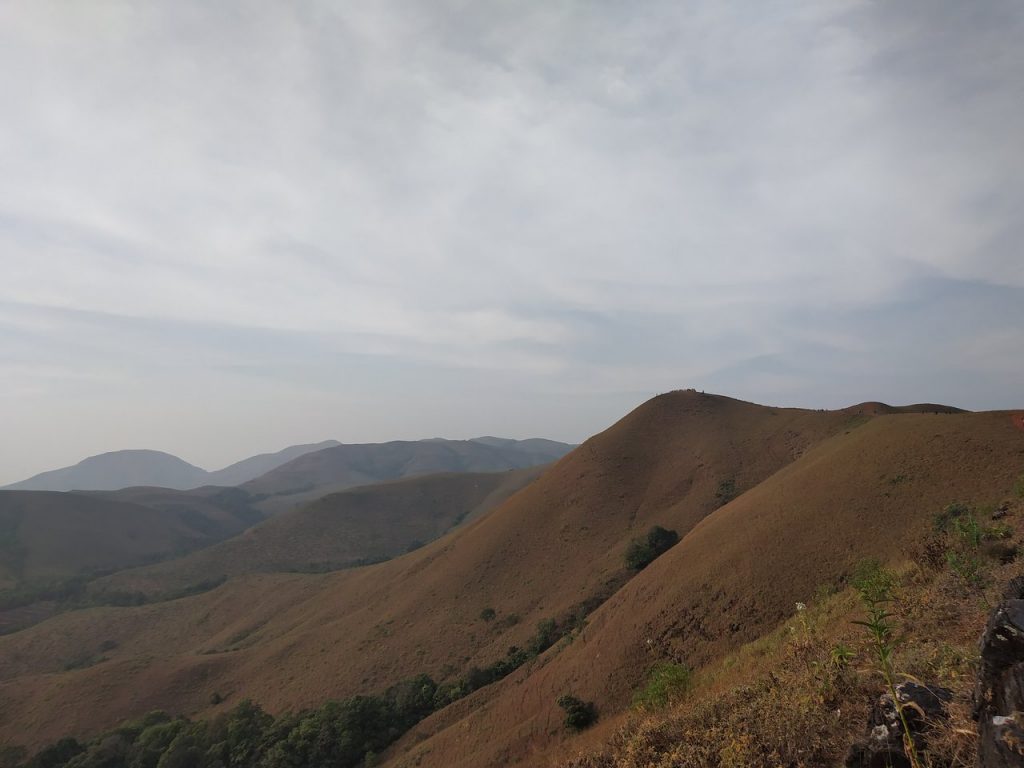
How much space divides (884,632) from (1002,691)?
3656 millimetres

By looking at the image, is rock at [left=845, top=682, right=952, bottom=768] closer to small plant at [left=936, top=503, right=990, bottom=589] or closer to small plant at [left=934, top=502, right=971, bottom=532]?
small plant at [left=936, top=503, right=990, bottom=589]

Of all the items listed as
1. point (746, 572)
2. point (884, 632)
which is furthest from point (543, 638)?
point (884, 632)

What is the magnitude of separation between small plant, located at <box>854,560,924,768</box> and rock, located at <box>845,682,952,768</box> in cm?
6

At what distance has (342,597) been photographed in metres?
52.8

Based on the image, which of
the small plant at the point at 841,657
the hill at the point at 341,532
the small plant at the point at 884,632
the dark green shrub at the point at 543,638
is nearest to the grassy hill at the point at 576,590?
the dark green shrub at the point at 543,638

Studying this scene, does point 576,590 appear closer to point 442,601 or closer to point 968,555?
point 442,601

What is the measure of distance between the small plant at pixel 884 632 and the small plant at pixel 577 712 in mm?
10345

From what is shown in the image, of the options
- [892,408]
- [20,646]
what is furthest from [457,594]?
[20,646]

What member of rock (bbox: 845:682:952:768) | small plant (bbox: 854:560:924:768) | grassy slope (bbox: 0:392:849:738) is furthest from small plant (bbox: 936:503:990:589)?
grassy slope (bbox: 0:392:849:738)

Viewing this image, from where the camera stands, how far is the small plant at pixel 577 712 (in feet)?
57.8

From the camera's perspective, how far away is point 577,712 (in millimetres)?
17969

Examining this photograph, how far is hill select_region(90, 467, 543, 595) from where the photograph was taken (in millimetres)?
86125

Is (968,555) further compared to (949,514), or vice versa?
(949,514)

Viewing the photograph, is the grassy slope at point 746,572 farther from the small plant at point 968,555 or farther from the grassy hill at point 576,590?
the small plant at point 968,555
